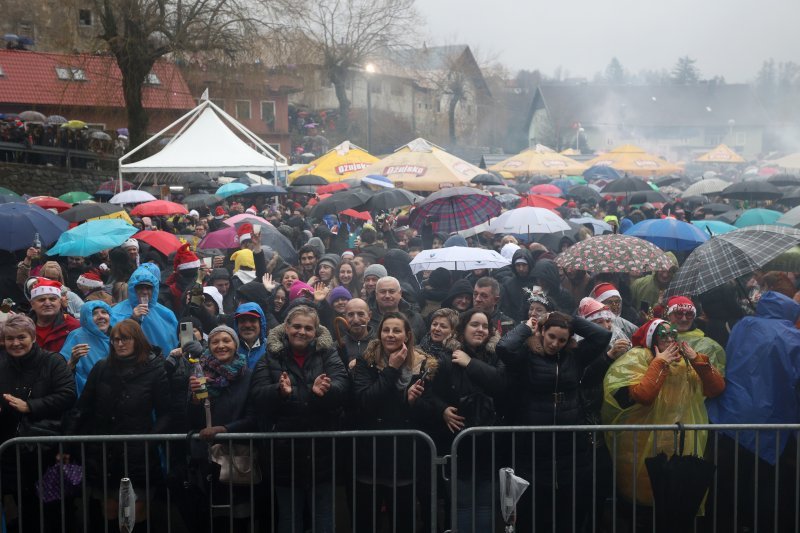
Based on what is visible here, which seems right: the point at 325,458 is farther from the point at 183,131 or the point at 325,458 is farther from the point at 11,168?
the point at 11,168

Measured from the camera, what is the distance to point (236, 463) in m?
5.34

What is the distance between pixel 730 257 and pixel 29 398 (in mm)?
5052

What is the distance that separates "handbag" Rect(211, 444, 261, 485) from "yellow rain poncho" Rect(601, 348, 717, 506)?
2.20 meters

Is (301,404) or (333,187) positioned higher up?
(333,187)

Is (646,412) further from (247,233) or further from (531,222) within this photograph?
(531,222)

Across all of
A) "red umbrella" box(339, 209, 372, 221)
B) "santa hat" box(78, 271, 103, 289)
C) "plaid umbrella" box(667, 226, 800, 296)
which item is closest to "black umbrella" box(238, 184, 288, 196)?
"red umbrella" box(339, 209, 372, 221)

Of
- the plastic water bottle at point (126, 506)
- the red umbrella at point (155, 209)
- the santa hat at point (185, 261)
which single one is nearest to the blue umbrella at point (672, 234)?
the santa hat at point (185, 261)

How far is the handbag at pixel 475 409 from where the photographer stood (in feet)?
18.1

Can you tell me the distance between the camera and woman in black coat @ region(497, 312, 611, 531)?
541 cm

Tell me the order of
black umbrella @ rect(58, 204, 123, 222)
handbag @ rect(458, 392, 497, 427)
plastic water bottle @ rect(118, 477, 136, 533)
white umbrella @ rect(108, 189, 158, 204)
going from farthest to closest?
1. white umbrella @ rect(108, 189, 158, 204)
2. black umbrella @ rect(58, 204, 123, 222)
3. handbag @ rect(458, 392, 497, 427)
4. plastic water bottle @ rect(118, 477, 136, 533)

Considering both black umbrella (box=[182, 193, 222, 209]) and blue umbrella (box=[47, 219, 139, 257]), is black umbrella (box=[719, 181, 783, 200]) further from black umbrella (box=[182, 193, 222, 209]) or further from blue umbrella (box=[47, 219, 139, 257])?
blue umbrella (box=[47, 219, 139, 257])

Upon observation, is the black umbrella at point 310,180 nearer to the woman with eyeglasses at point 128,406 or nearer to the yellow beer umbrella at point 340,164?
the yellow beer umbrella at point 340,164

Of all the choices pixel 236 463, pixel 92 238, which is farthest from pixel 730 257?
pixel 92 238

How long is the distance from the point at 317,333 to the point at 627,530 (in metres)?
2.34
